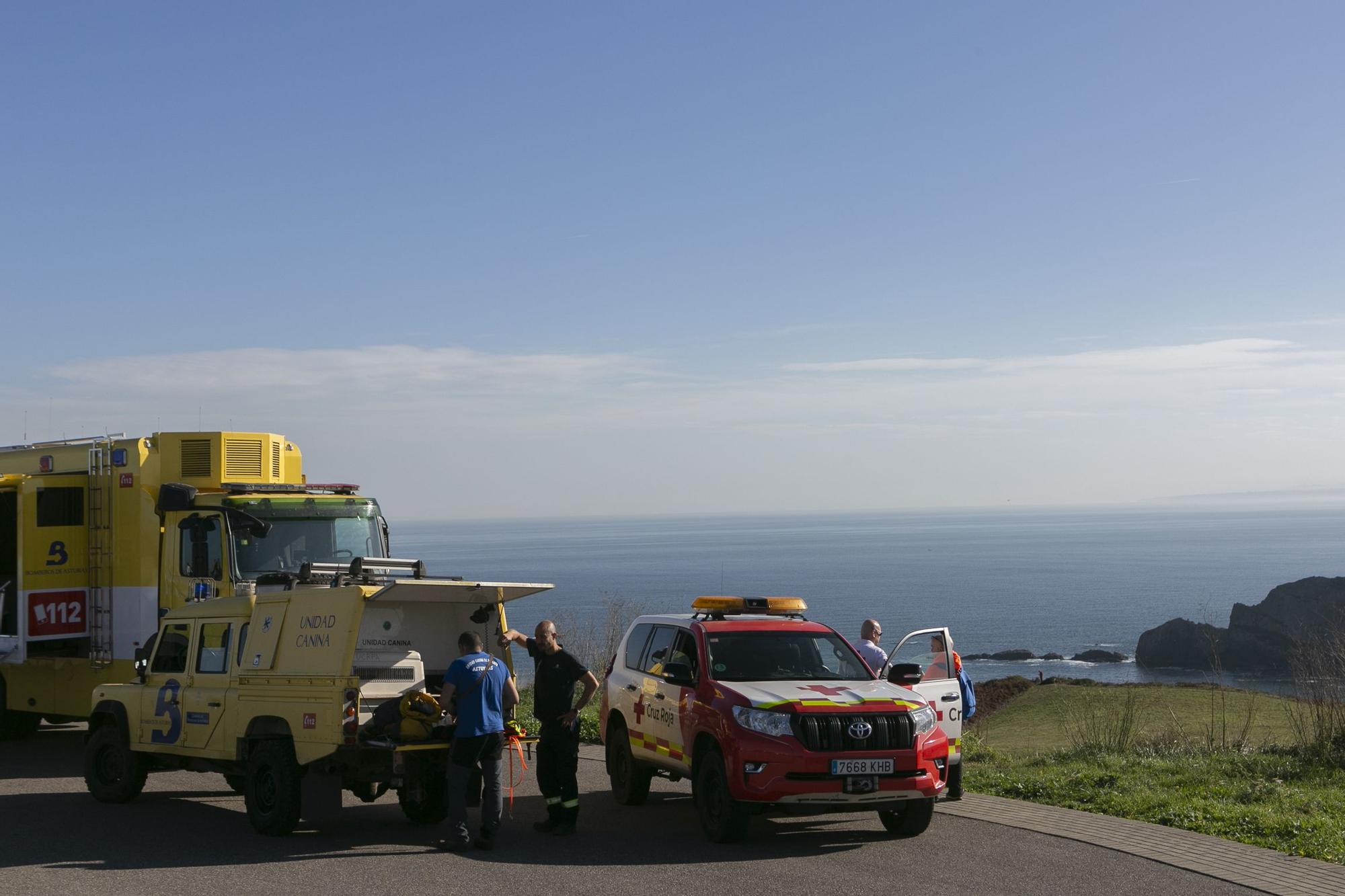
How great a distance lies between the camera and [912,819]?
10.5 metres

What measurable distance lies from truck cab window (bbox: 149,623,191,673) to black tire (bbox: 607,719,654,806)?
14.0ft

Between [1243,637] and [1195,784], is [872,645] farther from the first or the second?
[1243,637]

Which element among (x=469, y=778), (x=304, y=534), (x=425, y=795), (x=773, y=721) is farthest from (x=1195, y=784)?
(x=304, y=534)

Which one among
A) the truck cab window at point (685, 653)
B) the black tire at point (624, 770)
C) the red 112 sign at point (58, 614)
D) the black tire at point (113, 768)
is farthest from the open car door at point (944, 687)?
the red 112 sign at point (58, 614)

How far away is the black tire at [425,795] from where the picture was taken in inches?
409

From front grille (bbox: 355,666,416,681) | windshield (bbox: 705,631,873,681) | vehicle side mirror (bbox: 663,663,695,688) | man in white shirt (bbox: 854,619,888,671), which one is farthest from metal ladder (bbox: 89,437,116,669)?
man in white shirt (bbox: 854,619,888,671)

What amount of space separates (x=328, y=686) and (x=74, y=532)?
772 cm

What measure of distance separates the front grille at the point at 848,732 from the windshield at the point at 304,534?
737 centimetres

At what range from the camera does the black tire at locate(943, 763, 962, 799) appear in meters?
12.1

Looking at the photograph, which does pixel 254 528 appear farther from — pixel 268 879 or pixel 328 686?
pixel 268 879

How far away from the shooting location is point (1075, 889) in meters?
8.65

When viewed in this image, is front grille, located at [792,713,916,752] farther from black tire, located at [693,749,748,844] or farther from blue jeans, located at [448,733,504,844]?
blue jeans, located at [448,733,504,844]

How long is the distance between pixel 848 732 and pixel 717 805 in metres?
1.24

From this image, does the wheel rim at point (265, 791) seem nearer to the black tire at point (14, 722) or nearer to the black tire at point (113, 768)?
the black tire at point (113, 768)
